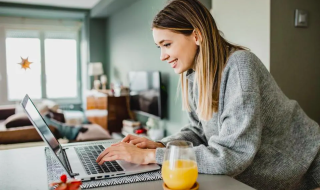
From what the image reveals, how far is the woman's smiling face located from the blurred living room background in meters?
1.31

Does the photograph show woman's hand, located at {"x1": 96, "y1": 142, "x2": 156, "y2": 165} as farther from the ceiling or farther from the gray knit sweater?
the ceiling

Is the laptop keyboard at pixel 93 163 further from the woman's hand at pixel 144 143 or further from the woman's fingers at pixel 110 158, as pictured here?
the woman's hand at pixel 144 143

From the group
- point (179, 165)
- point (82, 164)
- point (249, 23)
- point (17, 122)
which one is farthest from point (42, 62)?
point (179, 165)

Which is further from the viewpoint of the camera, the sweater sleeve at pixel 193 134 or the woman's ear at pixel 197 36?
the sweater sleeve at pixel 193 134

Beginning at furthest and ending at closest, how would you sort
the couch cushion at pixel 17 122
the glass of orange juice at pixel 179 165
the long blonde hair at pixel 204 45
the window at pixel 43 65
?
the window at pixel 43 65 → the couch cushion at pixel 17 122 → the long blonde hair at pixel 204 45 → the glass of orange juice at pixel 179 165

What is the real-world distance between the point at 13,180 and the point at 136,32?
3946mm

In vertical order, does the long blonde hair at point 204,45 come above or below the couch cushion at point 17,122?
above

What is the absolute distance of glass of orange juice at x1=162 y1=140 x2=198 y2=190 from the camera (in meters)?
0.73

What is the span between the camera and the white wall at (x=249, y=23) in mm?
2275

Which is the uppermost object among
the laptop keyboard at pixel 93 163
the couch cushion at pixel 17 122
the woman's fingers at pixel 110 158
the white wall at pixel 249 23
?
the white wall at pixel 249 23

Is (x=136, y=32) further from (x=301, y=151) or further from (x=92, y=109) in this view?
(x=301, y=151)

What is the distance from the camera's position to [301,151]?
3.52 feet

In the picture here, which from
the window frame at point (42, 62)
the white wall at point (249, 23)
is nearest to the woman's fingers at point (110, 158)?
the white wall at point (249, 23)

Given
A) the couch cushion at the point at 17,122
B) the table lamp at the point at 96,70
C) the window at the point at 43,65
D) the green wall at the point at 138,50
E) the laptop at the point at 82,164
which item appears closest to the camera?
the laptop at the point at 82,164
